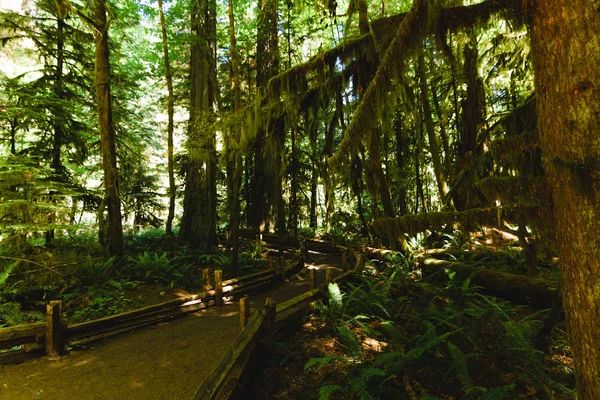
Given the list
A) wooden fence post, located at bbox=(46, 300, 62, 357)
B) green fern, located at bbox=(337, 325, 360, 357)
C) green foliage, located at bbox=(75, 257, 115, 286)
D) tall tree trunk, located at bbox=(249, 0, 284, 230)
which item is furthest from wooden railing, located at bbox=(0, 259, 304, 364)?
tall tree trunk, located at bbox=(249, 0, 284, 230)

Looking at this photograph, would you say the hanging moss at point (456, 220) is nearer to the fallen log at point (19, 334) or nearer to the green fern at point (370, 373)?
the green fern at point (370, 373)

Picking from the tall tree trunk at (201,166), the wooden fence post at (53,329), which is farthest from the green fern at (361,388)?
the tall tree trunk at (201,166)

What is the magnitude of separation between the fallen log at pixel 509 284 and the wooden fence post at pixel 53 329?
406 inches

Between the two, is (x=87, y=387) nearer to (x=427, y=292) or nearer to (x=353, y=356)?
(x=353, y=356)

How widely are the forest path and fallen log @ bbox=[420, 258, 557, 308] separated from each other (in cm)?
727

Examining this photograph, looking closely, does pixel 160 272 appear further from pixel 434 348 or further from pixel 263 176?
pixel 263 176

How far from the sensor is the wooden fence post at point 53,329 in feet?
19.2

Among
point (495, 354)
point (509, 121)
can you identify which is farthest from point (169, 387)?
point (509, 121)

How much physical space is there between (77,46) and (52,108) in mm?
3835

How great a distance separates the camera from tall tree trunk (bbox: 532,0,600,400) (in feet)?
6.90

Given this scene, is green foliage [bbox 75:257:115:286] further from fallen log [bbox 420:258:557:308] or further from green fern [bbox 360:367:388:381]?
fallen log [bbox 420:258:557:308]

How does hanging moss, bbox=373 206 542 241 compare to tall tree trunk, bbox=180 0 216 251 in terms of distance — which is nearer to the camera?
hanging moss, bbox=373 206 542 241

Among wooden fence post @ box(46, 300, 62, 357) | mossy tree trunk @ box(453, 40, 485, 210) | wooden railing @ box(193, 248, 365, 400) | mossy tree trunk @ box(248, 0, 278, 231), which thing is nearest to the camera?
wooden railing @ box(193, 248, 365, 400)

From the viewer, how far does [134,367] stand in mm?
5617
